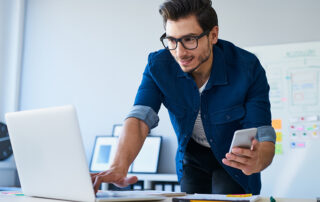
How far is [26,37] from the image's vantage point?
4.06 m

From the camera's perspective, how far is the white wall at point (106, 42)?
10.9ft

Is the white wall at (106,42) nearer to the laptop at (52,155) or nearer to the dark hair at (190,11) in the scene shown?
the dark hair at (190,11)

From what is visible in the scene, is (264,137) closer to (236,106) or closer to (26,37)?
(236,106)

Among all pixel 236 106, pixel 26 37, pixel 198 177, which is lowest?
pixel 198 177

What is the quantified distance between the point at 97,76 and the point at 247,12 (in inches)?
58.0

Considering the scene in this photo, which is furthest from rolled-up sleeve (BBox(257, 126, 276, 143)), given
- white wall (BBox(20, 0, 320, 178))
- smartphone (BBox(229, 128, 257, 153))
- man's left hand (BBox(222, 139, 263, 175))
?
white wall (BBox(20, 0, 320, 178))

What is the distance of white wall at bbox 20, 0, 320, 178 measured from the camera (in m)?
3.31

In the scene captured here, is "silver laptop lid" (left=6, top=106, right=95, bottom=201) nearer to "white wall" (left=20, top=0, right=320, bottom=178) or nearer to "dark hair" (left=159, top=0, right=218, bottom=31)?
"dark hair" (left=159, top=0, right=218, bottom=31)

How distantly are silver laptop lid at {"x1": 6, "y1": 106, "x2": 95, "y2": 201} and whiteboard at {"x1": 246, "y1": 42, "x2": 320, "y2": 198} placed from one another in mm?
2361

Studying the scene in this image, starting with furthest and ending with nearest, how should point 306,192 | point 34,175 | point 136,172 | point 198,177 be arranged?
point 136,172
point 306,192
point 198,177
point 34,175

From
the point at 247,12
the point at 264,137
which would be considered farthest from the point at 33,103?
the point at 264,137

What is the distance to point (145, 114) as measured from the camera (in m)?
1.47

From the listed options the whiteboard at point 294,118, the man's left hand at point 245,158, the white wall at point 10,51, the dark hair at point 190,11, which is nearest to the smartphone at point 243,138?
the man's left hand at point 245,158

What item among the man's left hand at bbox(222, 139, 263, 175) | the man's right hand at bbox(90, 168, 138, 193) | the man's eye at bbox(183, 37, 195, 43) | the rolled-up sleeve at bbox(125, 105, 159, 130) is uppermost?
the man's eye at bbox(183, 37, 195, 43)
